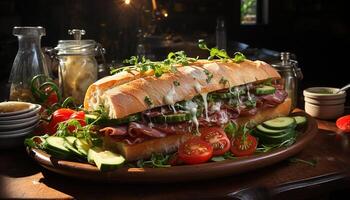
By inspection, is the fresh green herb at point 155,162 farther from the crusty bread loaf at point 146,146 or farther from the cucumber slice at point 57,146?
the cucumber slice at point 57,146

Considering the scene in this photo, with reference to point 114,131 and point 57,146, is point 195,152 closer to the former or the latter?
point 114,131

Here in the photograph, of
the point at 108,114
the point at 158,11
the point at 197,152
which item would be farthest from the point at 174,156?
the point at 158,11

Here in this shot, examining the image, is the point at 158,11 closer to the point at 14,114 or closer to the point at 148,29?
the point at 148,29

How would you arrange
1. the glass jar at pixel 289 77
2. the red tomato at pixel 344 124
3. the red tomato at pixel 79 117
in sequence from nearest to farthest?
the red tomato at pixel 79 117, the red tomato at pixel 344 124, the glass jar at pixel 289 77

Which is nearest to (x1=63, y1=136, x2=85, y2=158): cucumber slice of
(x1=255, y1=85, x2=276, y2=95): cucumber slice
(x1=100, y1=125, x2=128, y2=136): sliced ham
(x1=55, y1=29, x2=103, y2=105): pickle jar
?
(x1=100, y1=125, x2=128, y2=136): sliced ham

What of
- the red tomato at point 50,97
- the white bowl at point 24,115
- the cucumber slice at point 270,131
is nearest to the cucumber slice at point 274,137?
the cucumber slice at point 270,131

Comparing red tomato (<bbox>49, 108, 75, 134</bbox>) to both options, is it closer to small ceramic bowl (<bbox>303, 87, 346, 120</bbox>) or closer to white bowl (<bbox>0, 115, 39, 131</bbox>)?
white bowl (<bbox>0, 115, 39, 131</bbox>)
